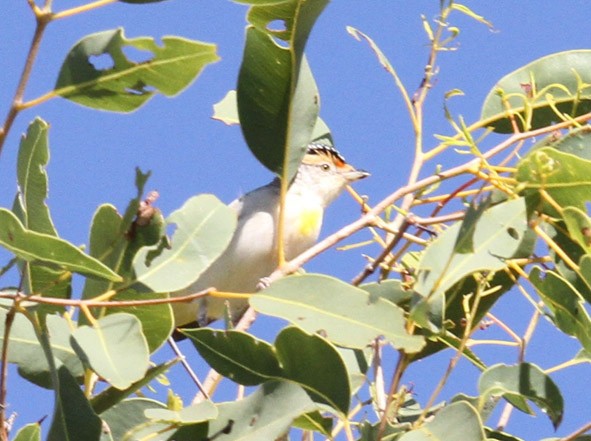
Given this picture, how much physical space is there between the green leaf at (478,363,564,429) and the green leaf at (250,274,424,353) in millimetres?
298

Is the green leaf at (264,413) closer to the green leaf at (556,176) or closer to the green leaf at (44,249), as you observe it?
the green leaf at (44,249)

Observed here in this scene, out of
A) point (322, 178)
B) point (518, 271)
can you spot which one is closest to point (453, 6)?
point (518, 271)

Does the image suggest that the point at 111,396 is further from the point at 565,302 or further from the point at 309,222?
the point at 309,222

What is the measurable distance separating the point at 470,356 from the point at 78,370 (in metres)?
0.91

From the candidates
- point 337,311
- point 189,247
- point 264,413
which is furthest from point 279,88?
point 264,413

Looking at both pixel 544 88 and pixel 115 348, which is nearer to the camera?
pixel 115 348

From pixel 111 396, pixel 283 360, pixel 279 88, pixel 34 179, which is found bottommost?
pixel 111 396

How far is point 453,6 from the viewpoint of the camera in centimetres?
292

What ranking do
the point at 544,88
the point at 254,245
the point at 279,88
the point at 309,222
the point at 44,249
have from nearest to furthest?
the point at 44,249 < the point at 279,88 < the point at 544,88 < the point at 254,245 < the point at 309,222

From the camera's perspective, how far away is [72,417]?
212 cm

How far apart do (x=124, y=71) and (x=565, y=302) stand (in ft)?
3.55

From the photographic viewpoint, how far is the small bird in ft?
15.2

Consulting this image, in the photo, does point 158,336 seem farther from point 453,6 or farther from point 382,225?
point 453,6

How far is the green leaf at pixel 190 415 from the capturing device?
2.12 meters
